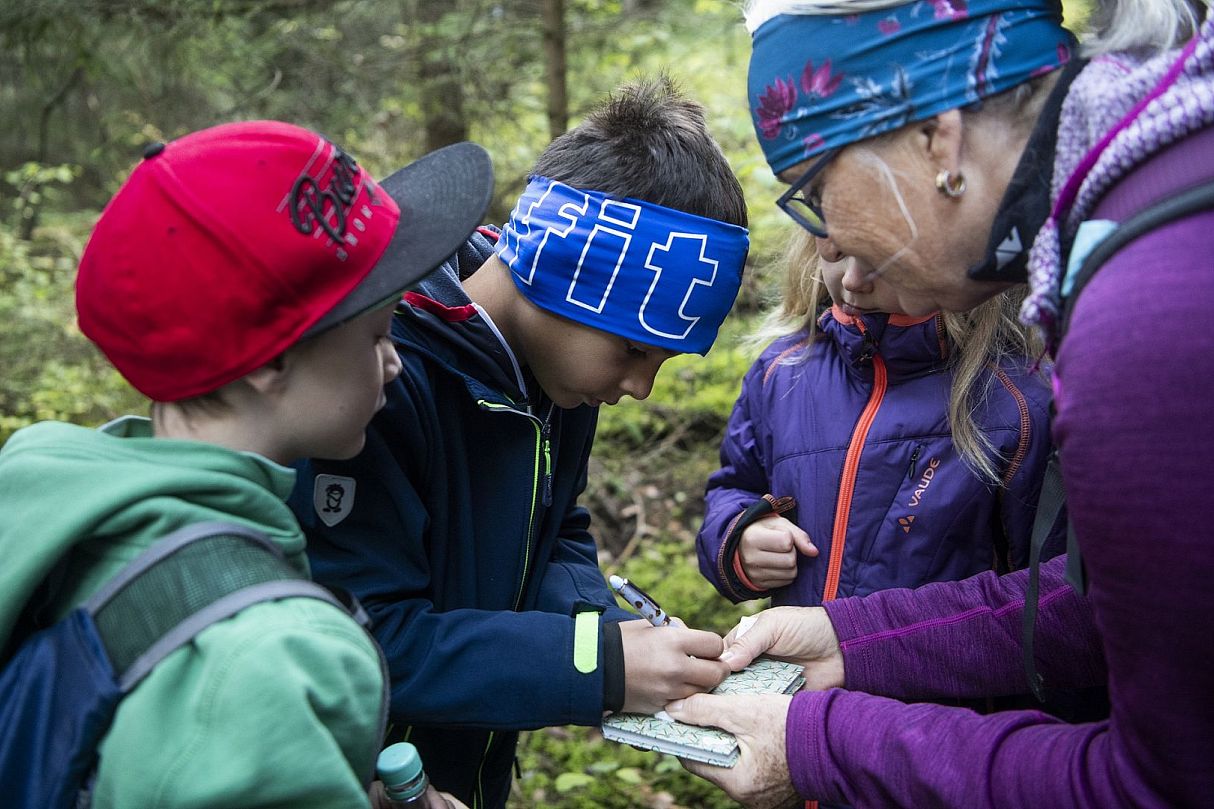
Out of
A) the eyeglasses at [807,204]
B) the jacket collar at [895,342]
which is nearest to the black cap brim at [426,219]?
the eyeglasses at [807,204]

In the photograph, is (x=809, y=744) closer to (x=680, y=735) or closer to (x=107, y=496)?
→ (x=680, y=735)

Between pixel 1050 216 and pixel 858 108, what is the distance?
38 centimetres

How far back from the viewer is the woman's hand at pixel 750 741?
196 cm

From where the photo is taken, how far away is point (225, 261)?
1.48 m

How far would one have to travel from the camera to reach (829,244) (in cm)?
194

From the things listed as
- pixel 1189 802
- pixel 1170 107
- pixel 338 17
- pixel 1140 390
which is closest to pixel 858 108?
pixel 1170 107

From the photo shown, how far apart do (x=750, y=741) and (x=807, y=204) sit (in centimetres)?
114

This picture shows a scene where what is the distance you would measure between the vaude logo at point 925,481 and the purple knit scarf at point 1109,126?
35.9 inches

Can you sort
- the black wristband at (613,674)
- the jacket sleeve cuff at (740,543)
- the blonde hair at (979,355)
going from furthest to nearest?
the jacket sleeve cuff at (740,543)
the blonde hair at (979,355)
the black wristband at (613,674)

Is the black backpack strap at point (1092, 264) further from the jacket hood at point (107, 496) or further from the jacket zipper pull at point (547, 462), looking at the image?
the jacket hood at point (107, 496)

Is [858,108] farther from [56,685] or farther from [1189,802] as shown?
[56,685]

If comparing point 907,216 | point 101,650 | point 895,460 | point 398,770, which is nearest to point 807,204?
point 907,216

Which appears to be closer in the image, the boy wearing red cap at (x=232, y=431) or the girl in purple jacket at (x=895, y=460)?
Result: the boy wearing red cap at (x=232, y=431)

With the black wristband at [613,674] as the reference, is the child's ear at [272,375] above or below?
above
